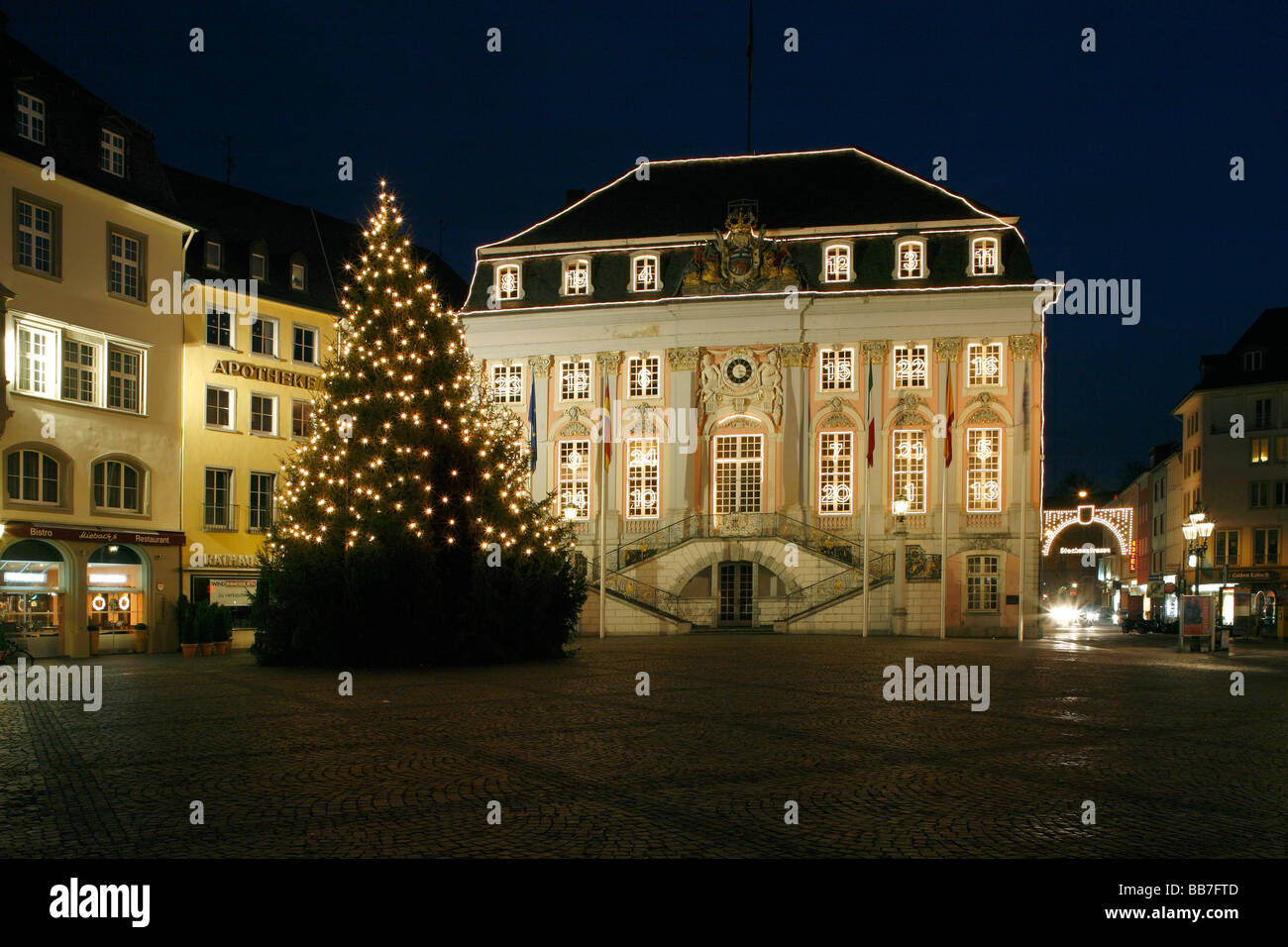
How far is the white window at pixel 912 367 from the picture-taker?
48.5 metres

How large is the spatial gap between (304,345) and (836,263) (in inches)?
797

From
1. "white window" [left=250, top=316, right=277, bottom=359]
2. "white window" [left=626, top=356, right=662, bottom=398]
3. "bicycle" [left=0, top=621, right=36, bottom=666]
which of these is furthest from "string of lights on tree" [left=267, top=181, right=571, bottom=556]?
"white window" [left=626, top=356, right=662, bottom=398]

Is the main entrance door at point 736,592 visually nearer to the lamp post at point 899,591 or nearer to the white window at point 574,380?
the lamp post at point 899,591

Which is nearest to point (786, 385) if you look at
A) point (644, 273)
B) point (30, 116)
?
point (644, 273)

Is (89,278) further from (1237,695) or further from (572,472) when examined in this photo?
(1237,695)

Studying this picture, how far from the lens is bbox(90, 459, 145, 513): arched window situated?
108 ft

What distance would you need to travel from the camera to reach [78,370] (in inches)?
1273

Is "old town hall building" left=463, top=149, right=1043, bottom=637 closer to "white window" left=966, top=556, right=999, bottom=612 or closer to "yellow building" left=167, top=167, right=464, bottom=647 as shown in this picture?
"white window" left=966, top=556, right=999, bottom=612

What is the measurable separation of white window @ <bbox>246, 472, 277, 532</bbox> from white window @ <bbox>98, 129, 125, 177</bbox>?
9.98 meters

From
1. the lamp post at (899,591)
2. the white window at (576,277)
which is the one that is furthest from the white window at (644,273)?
the lamp post at (899,591)

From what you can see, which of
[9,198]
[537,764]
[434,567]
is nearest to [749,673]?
[434,567]

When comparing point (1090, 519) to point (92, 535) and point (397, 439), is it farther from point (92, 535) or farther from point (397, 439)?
point (92, 535)

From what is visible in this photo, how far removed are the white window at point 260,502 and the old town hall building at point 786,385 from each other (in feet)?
34.4

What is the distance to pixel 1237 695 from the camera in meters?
20.3
